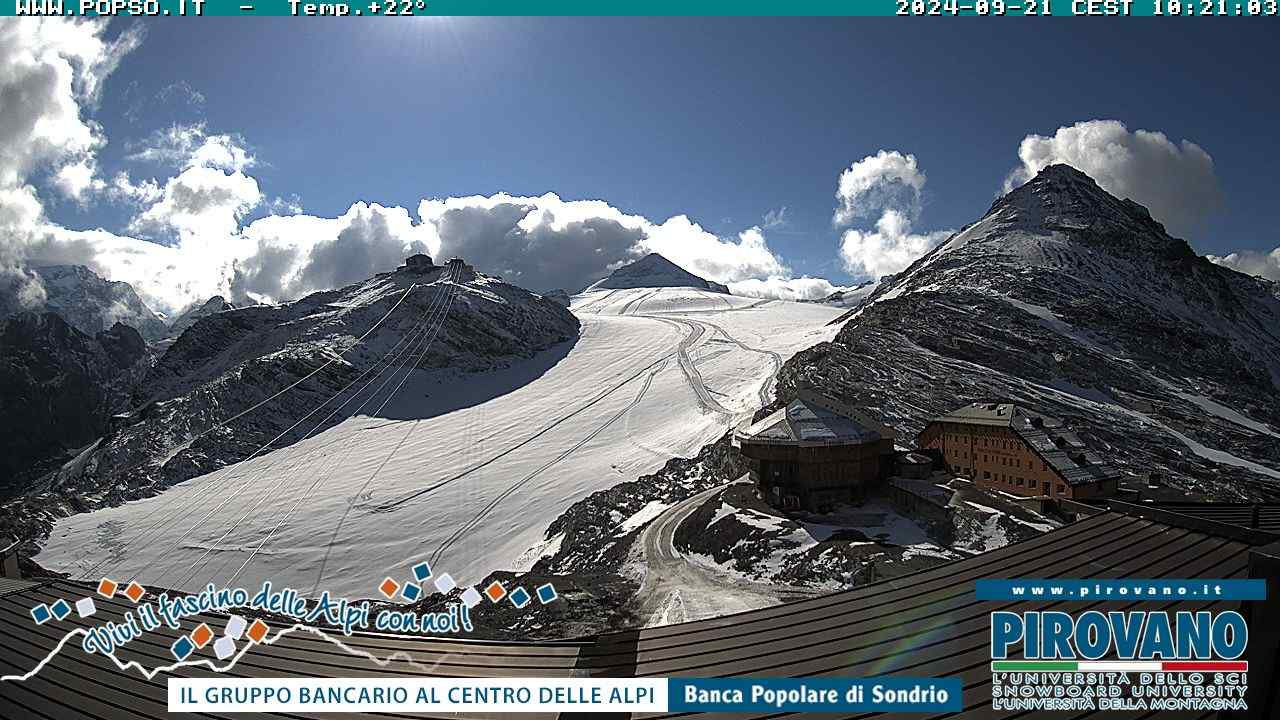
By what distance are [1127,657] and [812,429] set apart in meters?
23.8

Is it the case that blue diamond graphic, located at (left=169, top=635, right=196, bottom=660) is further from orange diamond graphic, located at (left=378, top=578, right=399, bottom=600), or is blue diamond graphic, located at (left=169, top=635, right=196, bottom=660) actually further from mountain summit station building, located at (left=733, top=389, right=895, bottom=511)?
mountain summit station building, located at (left=733, top=389, right=895, bottom=511)

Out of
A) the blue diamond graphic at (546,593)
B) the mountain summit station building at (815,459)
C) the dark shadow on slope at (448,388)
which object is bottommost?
the blue diamond graphic at (546,593)

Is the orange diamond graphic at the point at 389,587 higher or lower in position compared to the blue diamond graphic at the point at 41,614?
higher

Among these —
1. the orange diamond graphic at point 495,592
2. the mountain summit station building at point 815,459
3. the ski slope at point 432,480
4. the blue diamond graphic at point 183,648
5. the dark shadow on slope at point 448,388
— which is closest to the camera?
the blue diamond graphic at point 183,648

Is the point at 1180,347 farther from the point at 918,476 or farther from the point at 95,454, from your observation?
the point at 95,454

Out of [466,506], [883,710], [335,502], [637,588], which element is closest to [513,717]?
[883,710]

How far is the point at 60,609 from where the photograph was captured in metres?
9.11

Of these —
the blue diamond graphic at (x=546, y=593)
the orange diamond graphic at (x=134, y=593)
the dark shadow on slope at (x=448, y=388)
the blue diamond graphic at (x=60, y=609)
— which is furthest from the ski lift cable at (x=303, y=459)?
the orange diamond graphic at (x=134, y=593)

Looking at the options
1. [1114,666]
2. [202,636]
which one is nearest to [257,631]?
[202,636]

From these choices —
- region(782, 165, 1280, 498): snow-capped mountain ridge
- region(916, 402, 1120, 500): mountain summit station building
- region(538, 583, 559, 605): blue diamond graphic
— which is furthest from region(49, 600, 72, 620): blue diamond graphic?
region(782, 165, 1280, 498): snow-capped mountain ridge

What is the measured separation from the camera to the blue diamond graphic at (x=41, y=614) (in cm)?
876

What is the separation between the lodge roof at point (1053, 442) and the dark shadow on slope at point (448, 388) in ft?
192

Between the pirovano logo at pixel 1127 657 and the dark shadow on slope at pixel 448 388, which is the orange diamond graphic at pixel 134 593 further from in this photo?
the dark shadow on slope at pixel 448 388

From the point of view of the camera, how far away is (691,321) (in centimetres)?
12481
